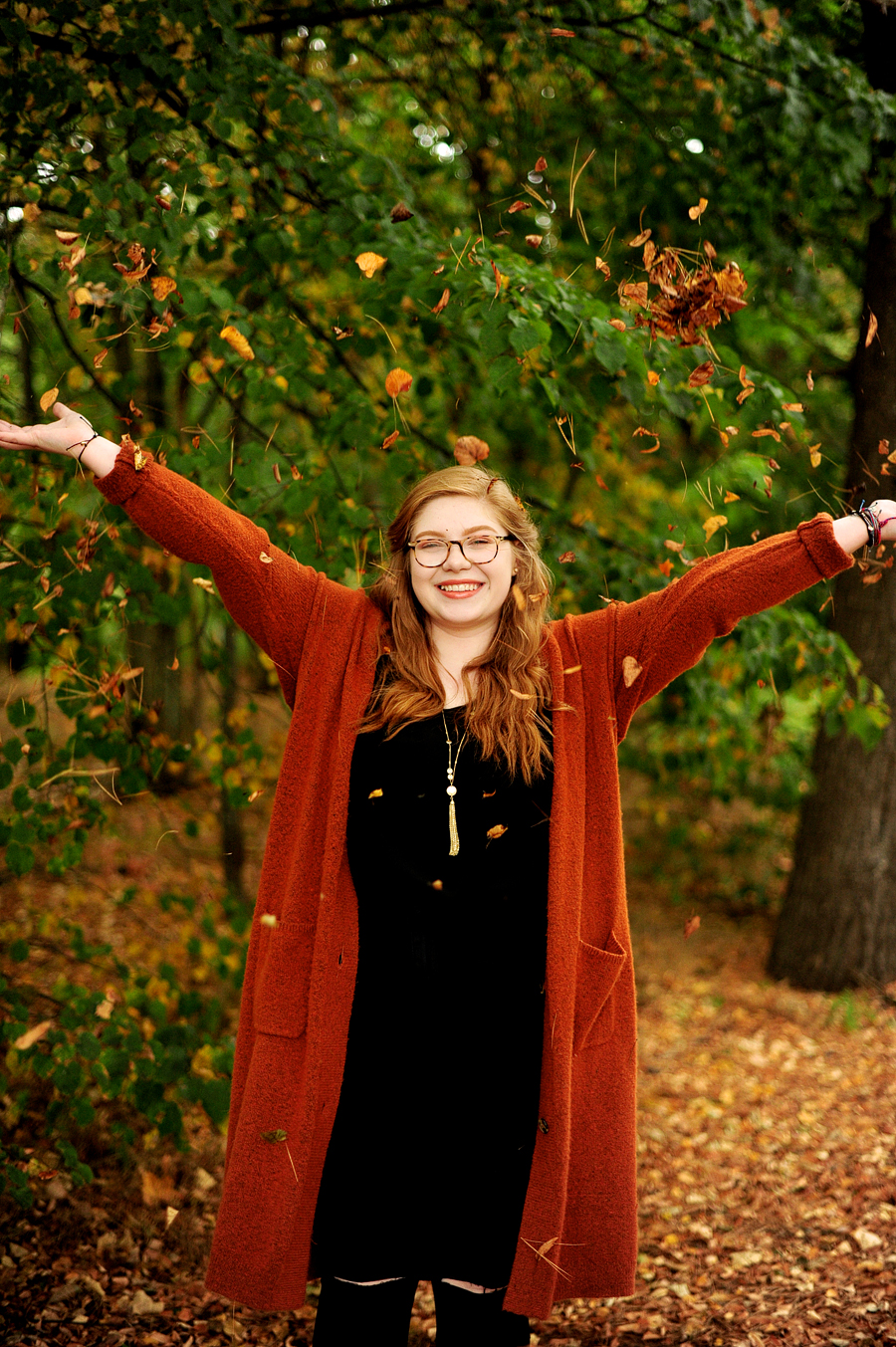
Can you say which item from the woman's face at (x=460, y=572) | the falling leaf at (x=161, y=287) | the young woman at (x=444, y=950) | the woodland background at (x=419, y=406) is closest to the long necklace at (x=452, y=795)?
the young woman at (x=444, y=950)

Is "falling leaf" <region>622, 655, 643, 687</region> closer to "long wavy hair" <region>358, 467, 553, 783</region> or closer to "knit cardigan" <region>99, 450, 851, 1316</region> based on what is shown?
"knit cardigan" <region>99, 450, 851, 1316</region>

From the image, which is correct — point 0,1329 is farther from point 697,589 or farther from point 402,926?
point 697,589

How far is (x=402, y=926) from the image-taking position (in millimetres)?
2051

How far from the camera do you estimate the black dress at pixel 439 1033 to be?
204 centimetres

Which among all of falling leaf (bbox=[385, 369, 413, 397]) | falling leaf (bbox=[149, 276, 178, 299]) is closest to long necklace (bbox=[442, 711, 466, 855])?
falling leaf (bbox=[385, 369, 413, 397])

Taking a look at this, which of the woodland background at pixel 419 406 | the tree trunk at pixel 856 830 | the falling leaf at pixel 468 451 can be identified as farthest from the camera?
the tree trunk at pixel 856 830

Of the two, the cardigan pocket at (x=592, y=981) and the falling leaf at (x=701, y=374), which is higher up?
the falling leaf at (x=701, y=374)

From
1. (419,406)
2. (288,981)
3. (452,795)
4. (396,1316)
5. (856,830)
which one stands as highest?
(419,406)

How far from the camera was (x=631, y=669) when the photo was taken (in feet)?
7.10

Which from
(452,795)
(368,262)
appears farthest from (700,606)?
(368,262)

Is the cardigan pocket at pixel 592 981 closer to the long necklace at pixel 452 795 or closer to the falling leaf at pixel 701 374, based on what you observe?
the long necklace at pixel 452 795

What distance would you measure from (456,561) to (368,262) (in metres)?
1.11

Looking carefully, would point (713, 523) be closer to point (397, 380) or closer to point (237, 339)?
point (397, 380)

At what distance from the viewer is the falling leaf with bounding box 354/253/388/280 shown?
8.99 feet
